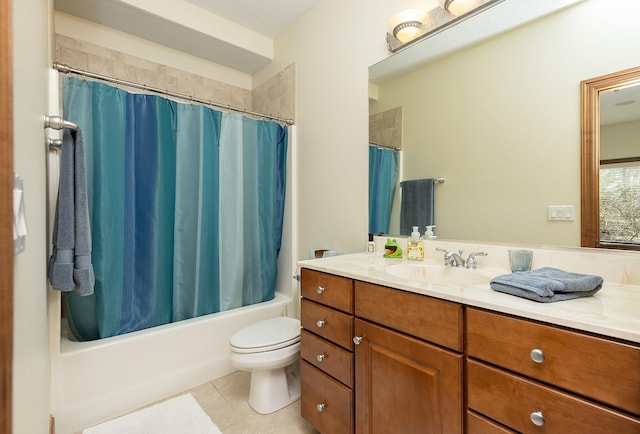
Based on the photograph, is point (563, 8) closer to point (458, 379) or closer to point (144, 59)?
point (458, 379)

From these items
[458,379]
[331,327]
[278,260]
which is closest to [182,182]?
[278,260]

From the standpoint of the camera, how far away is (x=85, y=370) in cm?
163

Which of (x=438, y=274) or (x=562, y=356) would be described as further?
(x=438, y=274)

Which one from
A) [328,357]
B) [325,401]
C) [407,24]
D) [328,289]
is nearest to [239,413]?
[325,401]

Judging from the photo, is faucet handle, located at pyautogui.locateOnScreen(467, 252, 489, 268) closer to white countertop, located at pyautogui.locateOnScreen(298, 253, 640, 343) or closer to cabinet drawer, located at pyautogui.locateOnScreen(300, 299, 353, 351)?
white countertop, located at pyautogui.locateOnScreen(298, 253, 640, 343)

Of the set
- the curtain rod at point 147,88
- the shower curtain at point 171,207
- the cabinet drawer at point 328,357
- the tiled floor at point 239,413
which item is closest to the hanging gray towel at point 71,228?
the shower curtain at point 171,207

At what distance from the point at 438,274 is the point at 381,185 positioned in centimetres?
65

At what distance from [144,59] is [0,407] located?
2.66m

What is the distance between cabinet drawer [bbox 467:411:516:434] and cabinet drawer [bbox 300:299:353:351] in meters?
0.49

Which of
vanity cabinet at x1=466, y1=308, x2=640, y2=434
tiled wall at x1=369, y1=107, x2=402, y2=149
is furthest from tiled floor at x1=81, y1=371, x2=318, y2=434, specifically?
tiled wall at x1=369, y1=107, x2=402, y2=149

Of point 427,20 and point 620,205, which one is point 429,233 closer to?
point 620,205

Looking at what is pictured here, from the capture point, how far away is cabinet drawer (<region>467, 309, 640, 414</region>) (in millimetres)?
661

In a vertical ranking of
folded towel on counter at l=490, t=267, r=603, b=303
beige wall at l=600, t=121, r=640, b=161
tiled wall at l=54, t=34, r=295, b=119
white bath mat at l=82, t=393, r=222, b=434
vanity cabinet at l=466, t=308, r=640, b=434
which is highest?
tiled wall at l=54, t=34, r=295, b=119

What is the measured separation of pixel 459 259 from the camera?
55.9 inches
